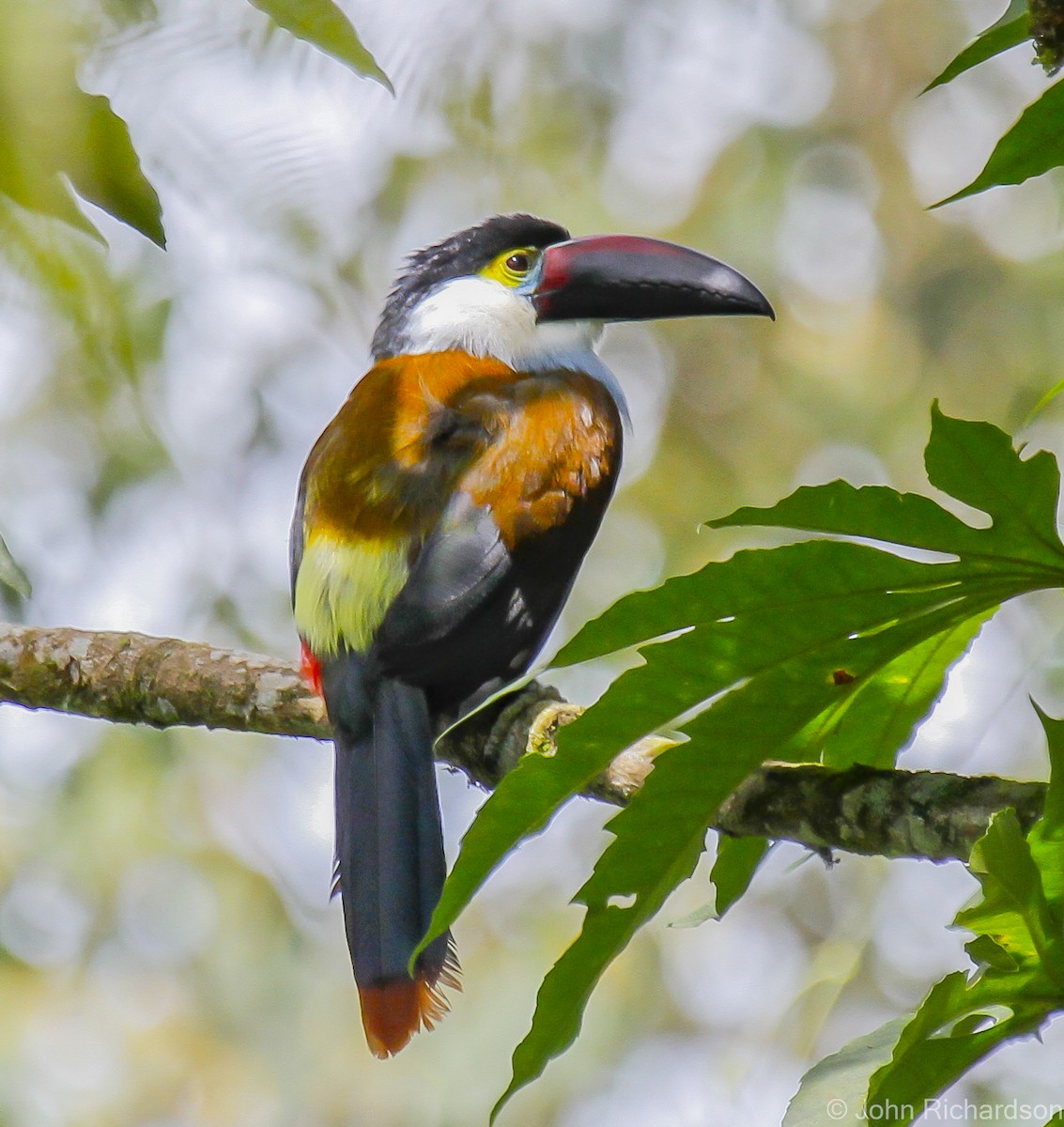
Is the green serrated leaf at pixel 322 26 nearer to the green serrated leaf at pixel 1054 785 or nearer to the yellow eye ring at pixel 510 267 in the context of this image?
the green serrated leaf at pixel 1054 785

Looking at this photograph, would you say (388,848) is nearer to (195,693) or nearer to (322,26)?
(195,693)

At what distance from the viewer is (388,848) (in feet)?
8.20

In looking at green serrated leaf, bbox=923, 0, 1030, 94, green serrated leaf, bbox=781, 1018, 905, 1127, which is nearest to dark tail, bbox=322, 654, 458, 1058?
green serrated leaf, bbox=781, 1018, 905, 1127

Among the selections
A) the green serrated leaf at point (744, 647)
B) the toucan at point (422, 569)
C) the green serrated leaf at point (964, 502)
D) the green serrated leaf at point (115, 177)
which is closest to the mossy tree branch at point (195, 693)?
the toucan at point (422, 569)

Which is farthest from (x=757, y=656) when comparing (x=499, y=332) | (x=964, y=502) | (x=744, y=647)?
(x=499, y=332)

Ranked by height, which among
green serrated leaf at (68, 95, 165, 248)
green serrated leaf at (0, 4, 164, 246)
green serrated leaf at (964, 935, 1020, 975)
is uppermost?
green serrated leaf at (0, 4, 164, 246)

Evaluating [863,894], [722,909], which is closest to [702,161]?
[863,894]

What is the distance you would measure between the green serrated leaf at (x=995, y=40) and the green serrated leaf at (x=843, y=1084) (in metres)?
0.83

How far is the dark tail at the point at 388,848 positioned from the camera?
238 centimetres

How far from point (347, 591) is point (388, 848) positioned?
1.82 ft

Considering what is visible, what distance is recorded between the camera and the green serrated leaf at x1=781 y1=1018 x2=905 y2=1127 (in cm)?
127

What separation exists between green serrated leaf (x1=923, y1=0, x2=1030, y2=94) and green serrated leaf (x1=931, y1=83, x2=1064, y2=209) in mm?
60

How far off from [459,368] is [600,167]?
3249 mm

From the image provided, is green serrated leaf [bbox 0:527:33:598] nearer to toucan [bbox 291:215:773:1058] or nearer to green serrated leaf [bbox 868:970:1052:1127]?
green serrated leaf [bbox 868:970:1052:1127]
